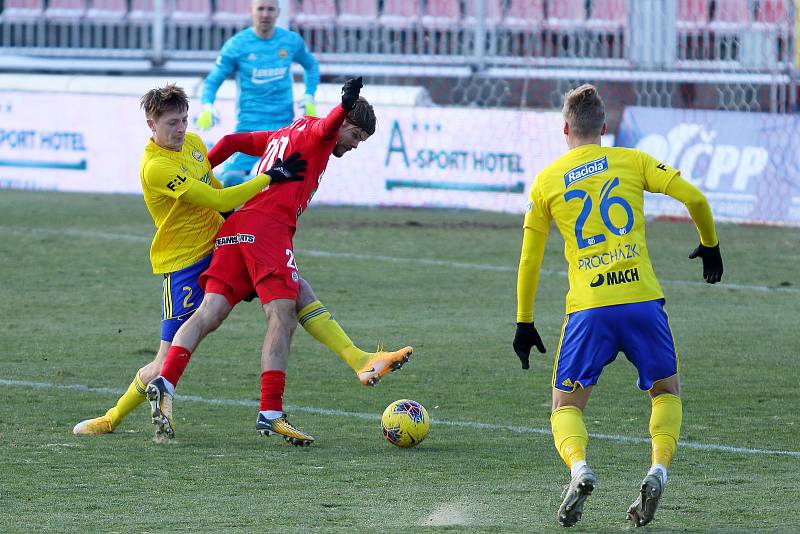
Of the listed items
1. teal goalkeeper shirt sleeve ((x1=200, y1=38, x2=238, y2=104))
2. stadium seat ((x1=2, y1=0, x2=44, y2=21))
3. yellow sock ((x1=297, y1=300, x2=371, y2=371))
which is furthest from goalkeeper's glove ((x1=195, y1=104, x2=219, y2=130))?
stadium seat ((x1=2, y1=0, x2=44, y2=21))

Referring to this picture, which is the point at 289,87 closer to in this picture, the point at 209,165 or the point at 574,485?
the point at 209,165

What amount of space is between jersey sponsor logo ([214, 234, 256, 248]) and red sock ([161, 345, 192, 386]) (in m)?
0.51

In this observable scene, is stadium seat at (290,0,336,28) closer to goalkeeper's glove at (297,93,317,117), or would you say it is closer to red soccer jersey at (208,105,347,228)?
goalkeeper's glove at (297,93,317,117)

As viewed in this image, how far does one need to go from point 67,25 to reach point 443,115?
7.54 meters

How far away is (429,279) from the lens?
37.2 ft

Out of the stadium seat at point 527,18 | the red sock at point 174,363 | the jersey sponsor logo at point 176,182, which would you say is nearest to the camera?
the red sock at point 174,363

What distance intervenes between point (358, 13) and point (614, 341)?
49.4 ft

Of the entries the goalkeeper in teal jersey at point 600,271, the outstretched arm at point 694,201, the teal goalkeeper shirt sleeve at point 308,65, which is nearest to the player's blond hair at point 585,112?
the goalkeeper in teal jersey at point 600,271

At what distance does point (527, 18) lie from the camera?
62.1ft

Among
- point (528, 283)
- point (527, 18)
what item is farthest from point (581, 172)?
point (527, 18)

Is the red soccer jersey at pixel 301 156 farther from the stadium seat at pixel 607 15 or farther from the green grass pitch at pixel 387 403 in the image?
the stadium seat at pixel 607 15

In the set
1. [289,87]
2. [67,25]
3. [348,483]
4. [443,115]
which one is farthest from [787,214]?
[67,25]

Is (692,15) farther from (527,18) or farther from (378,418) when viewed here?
(378,418)

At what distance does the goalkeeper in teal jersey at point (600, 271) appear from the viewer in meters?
4.97
